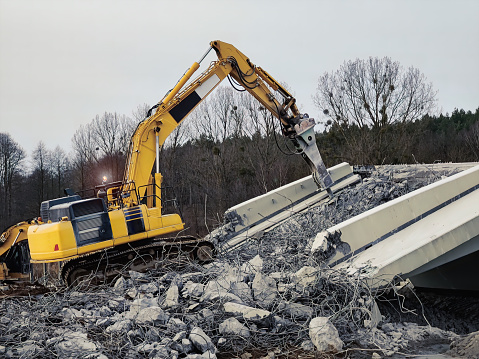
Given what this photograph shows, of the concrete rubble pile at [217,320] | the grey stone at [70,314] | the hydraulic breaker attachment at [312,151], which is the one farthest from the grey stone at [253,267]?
the hydraulic breaker attachment at [312,151]

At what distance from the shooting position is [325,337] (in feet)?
14.8

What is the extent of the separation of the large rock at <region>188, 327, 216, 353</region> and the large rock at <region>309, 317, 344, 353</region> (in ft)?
3.30

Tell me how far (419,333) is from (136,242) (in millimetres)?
4626

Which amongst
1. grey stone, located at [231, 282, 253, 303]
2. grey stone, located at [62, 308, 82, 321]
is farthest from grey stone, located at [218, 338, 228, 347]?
grey stone, located at [62, 308, 82, 321]

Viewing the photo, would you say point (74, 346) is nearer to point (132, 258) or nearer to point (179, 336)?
point (179, 336)

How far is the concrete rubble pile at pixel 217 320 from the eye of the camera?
4.27 meters

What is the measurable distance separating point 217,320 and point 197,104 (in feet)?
16.2

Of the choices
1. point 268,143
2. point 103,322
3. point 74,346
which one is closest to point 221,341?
point 103,322

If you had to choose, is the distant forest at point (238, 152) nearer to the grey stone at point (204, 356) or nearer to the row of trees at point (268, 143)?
the row of trees at point (268, 143)

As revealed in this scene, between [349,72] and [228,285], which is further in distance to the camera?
[349,72]

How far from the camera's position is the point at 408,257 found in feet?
19.1

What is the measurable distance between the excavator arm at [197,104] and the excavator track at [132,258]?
853 mm

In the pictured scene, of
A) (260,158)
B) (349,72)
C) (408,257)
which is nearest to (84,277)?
(408,257)

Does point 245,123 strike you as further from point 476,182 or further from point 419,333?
point 419,333
